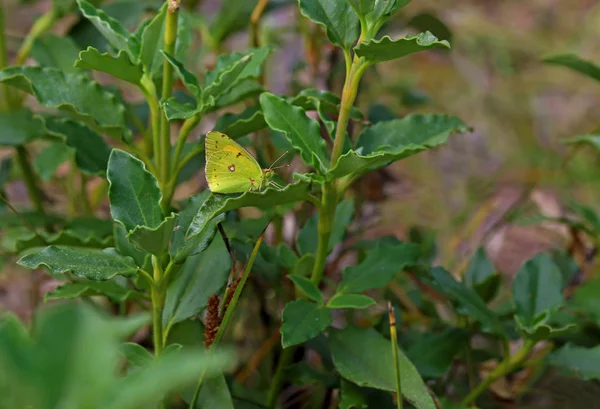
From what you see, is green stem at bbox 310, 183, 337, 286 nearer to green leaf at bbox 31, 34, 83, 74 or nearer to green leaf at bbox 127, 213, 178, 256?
green leaf at bbox 127, 213, 178, 256

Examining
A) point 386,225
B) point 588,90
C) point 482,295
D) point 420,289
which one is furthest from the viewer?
point 588,90

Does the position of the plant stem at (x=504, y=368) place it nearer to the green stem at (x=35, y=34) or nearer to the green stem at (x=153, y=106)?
the green stem at (x=153, y=106)

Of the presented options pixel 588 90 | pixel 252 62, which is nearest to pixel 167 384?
pixel 252 62

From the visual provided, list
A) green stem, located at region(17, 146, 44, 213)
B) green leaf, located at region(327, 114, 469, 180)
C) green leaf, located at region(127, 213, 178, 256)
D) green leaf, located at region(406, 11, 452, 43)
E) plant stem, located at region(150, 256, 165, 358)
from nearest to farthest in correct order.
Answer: green leaf, located at region(127, 213, 178, 256), plant stem, located at region(150, 256, 165, 358), green leaf, located at region(327, 114, 469, 180), green stem, located at region(17, 146, 44, 213), green leaf, located at region(406, 11, 452, 43)

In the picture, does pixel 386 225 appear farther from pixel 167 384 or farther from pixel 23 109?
pixel 167 384

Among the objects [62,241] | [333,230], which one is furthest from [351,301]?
[62,241]

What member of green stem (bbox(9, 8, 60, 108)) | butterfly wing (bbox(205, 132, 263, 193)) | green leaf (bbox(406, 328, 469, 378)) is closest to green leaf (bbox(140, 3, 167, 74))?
butterfly wing (bbox(205, 132, 263, 193))
